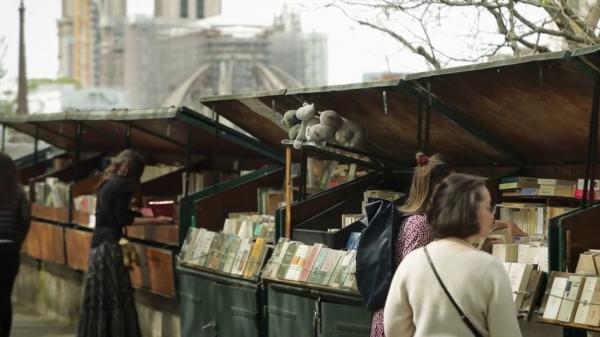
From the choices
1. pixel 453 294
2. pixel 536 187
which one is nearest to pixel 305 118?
pixel 536 187

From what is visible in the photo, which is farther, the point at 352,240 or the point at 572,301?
the point at 352,240

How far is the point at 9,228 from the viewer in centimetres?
972

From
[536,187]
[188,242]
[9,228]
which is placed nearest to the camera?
[536,187]

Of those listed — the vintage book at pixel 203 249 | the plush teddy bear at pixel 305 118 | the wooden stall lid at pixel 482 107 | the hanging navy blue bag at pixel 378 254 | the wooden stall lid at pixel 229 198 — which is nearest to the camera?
the hanging navy blue bag at pixel 378 254

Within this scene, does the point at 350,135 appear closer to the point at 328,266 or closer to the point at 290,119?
the point at 290,119

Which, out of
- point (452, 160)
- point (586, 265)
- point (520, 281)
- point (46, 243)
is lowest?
point (46, 243)

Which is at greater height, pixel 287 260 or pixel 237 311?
pixel 287 260

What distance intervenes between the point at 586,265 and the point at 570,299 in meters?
0.22

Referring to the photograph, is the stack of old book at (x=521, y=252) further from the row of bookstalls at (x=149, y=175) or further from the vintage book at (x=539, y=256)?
the row of bookstalls at (x=149, y=175)

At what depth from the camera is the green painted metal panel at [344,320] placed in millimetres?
7355

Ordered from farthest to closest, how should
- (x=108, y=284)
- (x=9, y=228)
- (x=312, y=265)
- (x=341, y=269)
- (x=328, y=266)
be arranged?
(x=108, y=284) < (x=9, y=228) < (x=312, y=265) < (x=328, y=266) < (x=341, y=269)

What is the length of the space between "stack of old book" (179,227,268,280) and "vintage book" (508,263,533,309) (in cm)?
246

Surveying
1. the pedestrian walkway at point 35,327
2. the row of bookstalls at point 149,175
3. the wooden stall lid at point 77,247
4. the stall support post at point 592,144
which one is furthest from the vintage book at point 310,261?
the pedestrian walkway at point 35,327

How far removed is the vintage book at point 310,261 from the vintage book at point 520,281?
5.30 feet
